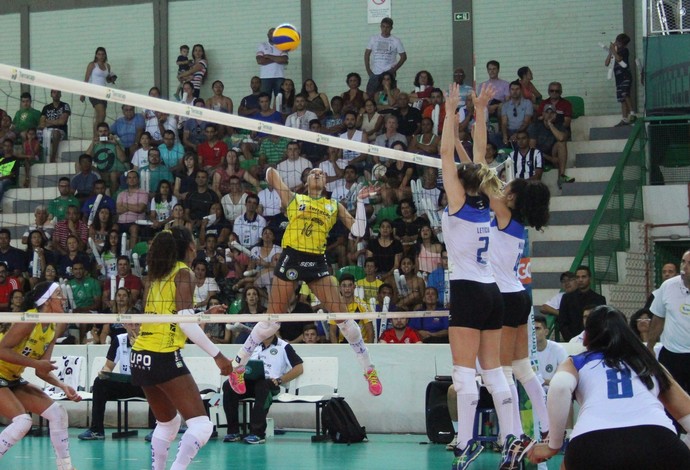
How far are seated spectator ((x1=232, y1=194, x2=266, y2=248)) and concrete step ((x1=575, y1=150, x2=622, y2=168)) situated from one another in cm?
588

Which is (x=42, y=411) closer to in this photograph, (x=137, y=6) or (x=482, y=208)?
(x=482, y=208)

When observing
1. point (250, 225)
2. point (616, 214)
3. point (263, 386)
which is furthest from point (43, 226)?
point (616, 214)

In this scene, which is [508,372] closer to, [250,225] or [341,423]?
[341,423]

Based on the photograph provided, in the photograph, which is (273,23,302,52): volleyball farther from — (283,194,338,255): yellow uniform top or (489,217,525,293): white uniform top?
(489,217,525,293): white uniform top

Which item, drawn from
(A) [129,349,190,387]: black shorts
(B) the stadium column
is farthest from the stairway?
(A) [129,349,190,387]: black shorts

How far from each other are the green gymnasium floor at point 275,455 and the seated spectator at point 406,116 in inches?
256

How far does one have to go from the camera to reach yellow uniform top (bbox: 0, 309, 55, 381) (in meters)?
9.85

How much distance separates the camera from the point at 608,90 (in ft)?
69.0

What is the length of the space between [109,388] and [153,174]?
4824 mm

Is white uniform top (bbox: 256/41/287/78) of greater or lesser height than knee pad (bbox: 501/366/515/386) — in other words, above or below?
above

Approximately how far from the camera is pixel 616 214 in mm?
17406

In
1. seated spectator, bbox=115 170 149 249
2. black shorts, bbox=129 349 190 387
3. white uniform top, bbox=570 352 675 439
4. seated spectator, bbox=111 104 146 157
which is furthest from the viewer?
seated spectator, bbox=111 104 146 157

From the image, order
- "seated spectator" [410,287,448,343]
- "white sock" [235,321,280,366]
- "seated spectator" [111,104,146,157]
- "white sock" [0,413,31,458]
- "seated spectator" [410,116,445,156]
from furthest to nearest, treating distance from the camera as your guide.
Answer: "seated spectator" [111,104,146,157], "seated spectator" [410,116,445,156], "seated spectator" [410,287,448,343], "white sock" [235,321,280,366], "white sock" [0,413,31,458]

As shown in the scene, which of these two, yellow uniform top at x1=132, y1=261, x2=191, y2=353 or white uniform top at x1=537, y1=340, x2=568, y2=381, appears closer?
yellow uniform top at x1=132, y1=261, x2=191, y2=353
